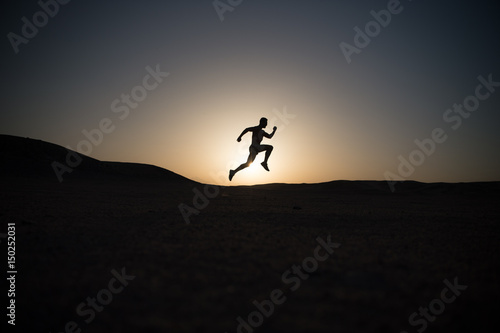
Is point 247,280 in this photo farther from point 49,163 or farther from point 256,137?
point 49,163

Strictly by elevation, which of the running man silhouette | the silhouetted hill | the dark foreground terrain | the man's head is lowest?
the dark foreground terrain

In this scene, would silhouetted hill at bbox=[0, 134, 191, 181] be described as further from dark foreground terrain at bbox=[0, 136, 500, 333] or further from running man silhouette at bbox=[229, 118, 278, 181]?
dark foreground terrain at bbox=[0, 136, 500, 333]

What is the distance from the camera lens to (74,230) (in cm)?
364

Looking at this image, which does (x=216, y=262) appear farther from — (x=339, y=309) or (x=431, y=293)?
(x=431, y=293)

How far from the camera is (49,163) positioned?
30.8 metres

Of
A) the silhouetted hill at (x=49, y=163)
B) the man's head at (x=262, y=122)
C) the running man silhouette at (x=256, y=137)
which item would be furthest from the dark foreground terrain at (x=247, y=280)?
the silhouetted hill at (x=49, y=163)

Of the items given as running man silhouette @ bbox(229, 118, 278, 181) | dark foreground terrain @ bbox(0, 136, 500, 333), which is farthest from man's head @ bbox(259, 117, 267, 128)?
dark foreground terrain @ bbox(0, 136, 500, 333)

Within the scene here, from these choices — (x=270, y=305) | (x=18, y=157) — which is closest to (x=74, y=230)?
(x=270, y=305)

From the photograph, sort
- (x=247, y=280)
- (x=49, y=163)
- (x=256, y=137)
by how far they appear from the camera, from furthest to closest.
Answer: (x=49, y=163), (x=256, y=137), (x=247, y=280)

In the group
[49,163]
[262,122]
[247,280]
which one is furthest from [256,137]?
[49,163]

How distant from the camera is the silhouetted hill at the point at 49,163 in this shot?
26.8m

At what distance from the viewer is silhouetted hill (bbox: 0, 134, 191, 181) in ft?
87.9

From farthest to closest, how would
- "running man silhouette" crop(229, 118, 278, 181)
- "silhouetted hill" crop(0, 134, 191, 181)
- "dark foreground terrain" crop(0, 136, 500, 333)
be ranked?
"silhouetted hill" crop(0, 134, 191, 181) → "running man silhouette" crop(229, 118, 278, 181) → "dark foreground terrain" crop(0, 136, 500, 333)

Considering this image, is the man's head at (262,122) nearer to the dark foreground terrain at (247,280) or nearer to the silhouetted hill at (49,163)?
the dark foreground terrain at (247,280)
